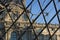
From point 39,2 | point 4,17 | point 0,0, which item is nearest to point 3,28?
point 4,17

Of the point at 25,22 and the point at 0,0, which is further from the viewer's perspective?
the point at 25,22

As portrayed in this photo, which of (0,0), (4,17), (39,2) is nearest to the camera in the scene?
(39,2)

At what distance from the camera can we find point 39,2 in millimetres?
9484

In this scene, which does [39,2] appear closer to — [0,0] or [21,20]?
[0,0]

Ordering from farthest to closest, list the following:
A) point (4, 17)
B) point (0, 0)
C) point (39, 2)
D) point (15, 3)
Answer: point (4, 17), point (15, 3), point (0, 0), point (39, 2)

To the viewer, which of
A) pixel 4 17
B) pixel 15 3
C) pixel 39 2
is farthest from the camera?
pixel 4 17

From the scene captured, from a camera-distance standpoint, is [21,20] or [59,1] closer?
[59,1]

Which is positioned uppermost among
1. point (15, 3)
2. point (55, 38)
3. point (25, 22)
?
point (15, 3)

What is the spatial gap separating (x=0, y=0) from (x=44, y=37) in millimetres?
5658

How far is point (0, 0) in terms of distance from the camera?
11336mm

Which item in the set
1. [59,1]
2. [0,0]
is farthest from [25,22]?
[59,1]

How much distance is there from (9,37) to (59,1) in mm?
7209

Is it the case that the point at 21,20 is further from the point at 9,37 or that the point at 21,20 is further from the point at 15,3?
the point at 15,3

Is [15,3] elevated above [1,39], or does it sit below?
above
